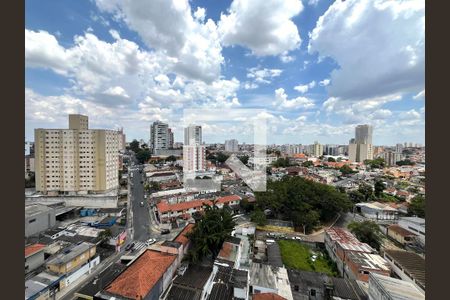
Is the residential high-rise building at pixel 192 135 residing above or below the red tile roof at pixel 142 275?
above

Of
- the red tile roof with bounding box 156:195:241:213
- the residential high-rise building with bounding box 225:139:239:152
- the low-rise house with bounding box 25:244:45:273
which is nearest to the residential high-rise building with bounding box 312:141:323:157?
the residential high-rise building with bounding box 225:139:239:152

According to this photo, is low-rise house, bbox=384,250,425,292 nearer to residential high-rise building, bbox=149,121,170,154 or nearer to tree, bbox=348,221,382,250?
A: tree, bbox=348,221,382,250

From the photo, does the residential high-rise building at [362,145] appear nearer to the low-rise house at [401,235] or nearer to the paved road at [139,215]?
the low-rise house at [401,235]

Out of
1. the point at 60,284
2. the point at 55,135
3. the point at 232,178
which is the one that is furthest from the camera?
the point at 232,178

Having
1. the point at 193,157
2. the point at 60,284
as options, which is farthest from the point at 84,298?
the point at 193,157

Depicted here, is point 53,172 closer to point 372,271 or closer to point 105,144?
point 105,144

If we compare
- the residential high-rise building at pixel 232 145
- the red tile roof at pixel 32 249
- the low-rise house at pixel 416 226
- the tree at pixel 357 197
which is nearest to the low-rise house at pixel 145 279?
the red tile roof at pixel 32 249
